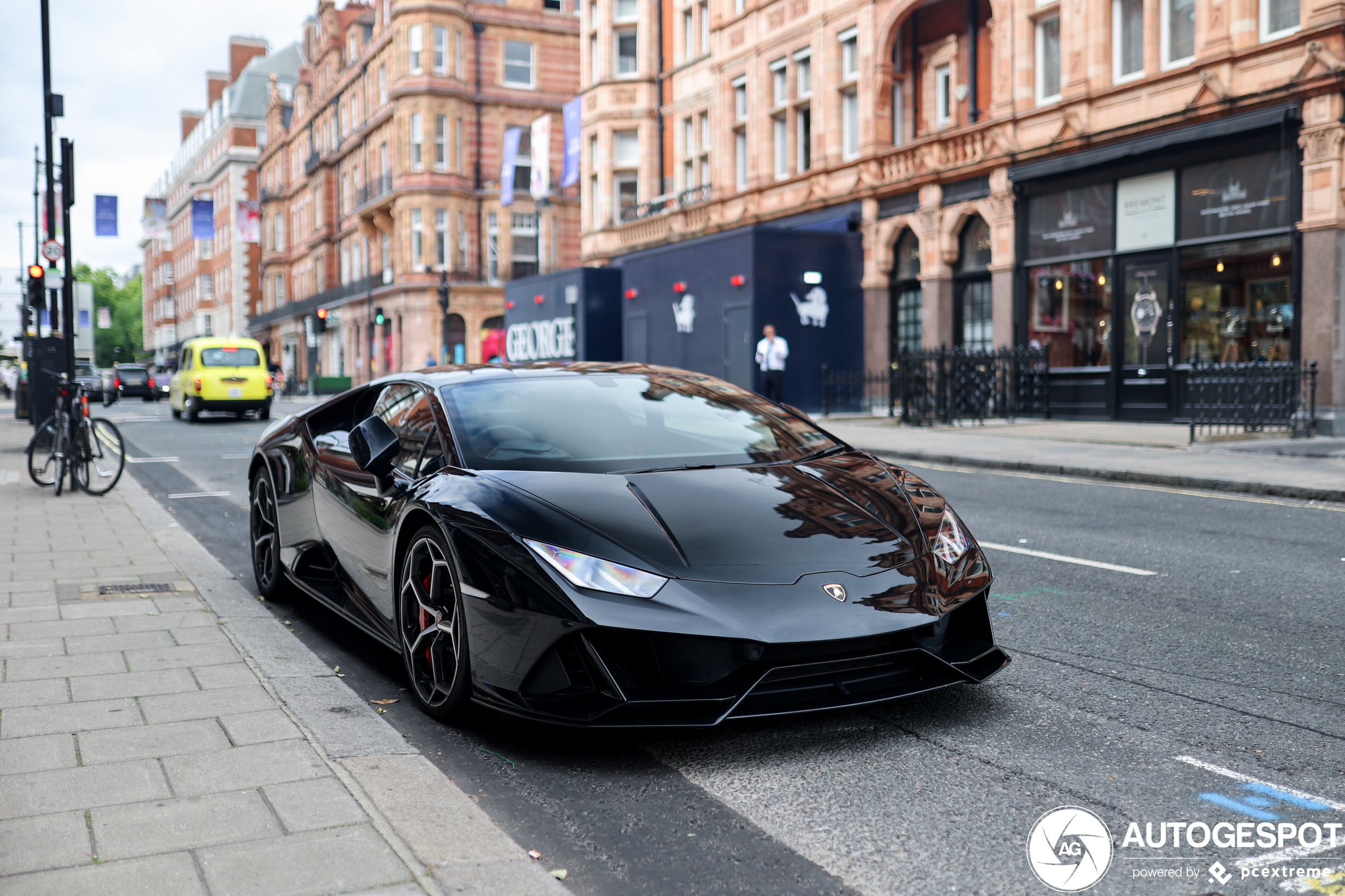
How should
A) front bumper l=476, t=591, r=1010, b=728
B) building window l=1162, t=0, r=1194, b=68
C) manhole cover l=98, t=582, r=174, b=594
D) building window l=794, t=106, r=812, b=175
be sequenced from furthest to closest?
building window l=794, t=106, r=812, b=175 < building window l=1162, t=0, r=1194, b=68 < manhole cover l=98, t=582, r=174, b=594 < front bumper l=476, t=591, r=1010, b=728

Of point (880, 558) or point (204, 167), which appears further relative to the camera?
point (204, 167)

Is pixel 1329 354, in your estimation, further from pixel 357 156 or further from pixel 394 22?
pixel 357 156

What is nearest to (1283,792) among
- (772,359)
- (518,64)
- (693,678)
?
(693,678)

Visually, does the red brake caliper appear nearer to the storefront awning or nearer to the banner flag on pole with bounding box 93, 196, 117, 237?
Answer: the storefront awning

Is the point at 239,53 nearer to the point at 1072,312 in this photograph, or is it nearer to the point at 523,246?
the point at 523,246

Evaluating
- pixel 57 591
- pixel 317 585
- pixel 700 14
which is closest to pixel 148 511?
pixel 57 591

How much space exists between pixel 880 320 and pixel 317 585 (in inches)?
834

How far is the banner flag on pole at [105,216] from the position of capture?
41750mm

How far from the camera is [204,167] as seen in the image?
103 m

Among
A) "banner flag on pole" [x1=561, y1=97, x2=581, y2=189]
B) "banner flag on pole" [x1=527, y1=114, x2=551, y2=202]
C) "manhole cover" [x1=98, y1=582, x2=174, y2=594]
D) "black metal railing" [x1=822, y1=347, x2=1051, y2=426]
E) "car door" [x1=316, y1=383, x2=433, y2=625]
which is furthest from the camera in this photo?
"banner flag on pole" [x1=527, y1=114, x2=551, y2=202]

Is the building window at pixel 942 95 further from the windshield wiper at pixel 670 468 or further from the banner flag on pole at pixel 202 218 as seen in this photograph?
the banner flag on pole at pixel 202 218

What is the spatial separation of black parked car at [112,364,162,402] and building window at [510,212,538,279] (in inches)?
655

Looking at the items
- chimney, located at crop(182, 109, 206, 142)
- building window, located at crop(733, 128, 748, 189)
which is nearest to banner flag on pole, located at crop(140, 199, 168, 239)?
building window, located at crop(733, 128, 748, 189)

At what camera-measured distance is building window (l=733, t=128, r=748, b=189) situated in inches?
1184
